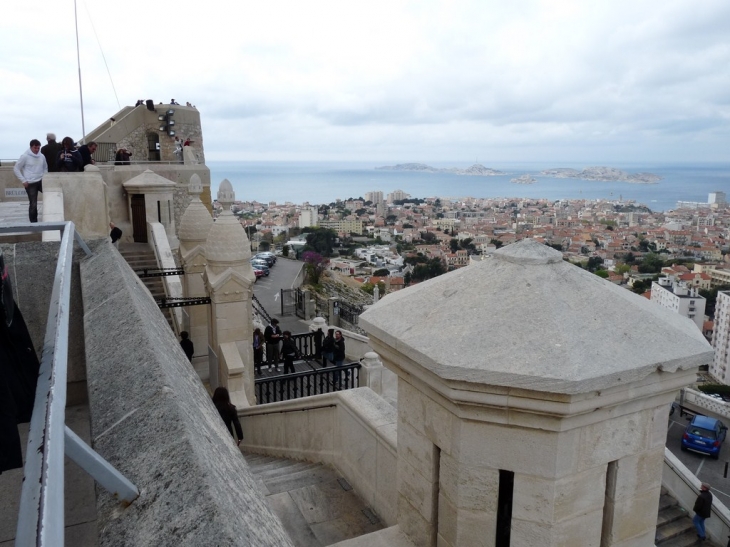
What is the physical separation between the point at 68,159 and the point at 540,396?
962 centimetres

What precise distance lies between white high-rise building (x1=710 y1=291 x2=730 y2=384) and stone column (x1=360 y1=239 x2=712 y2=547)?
229 feet

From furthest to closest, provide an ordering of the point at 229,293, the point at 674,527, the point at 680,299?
the point at 680,299
the point at 674,527
the point at 229,293

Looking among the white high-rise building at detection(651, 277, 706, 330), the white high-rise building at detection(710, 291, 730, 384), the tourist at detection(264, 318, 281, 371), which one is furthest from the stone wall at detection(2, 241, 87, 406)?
the white high-rise building at detection(710, 291, 730, 384)

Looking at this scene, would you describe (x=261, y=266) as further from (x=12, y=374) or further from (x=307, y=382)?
(x=12, y=374)

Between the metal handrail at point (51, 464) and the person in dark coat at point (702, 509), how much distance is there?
31.7 ft

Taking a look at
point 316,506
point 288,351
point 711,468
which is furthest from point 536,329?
point 711,468

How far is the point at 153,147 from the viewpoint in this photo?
2786 centimetres

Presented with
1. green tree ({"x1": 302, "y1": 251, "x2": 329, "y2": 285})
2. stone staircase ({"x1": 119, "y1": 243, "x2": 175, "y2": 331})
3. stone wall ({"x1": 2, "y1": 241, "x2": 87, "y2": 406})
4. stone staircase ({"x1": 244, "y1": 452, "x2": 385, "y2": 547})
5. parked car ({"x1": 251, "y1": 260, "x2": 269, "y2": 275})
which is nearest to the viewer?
stone wall ({"x1": 2, "y1": 241, "x2": 87, "y2": 406})

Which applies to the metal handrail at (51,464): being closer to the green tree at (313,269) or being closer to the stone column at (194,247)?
the stone column at (194,247)

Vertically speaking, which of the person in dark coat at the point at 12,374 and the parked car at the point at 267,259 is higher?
the person in dark coat at the point at 12,374

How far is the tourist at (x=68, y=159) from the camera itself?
31.4ft

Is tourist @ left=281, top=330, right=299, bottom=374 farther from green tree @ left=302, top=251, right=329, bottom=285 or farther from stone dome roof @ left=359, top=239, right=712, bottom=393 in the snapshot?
green tree @ left=302, top=251, right=329, bottom=285

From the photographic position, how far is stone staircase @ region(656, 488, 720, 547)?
8.44 meters

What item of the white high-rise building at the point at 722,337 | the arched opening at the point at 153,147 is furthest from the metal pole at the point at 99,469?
the white high-rise building at the point at 722,337
